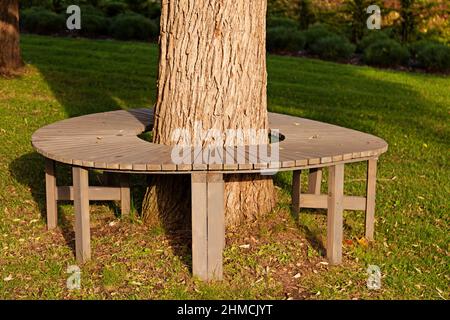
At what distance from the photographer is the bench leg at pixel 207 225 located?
14.3 ft

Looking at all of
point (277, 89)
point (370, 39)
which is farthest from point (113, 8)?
point (277, 89)

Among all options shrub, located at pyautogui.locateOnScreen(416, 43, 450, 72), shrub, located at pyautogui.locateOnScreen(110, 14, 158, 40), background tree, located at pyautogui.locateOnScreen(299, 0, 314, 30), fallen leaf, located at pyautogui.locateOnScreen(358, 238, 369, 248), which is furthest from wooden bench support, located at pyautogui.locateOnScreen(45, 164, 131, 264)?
background tree, located at pyautogui.locateOnScreen(299, 0, 314, 30)

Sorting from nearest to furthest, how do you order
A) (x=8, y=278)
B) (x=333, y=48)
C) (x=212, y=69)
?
1. (x=8, y=278)
2. (x=212, y=69)
3. (x=333, y=48)

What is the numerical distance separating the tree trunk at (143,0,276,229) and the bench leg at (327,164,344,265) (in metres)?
0.63

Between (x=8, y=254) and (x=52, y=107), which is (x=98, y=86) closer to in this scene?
(x=52, y=107)

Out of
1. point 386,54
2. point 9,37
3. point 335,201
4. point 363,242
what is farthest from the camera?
point 386,54

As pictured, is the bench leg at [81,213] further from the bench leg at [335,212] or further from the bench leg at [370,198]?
the bench leg at [370,198]

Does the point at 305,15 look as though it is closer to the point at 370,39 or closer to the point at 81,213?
the point at 370,39

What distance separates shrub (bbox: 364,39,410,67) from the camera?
51.0ft

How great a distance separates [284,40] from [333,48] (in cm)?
114

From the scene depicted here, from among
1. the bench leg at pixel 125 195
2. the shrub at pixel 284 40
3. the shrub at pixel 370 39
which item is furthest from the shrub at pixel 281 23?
the bench leg at pixel 125 195

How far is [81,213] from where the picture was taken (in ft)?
15.4
